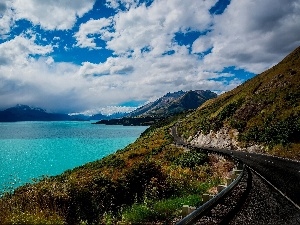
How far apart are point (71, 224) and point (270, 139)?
4636 cm

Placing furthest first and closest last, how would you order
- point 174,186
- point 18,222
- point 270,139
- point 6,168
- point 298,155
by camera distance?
point 6,168
point 270,139
point 298,155
point 174,186
point 18,222

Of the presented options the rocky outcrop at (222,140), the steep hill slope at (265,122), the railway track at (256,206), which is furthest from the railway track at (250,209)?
the rocky outcrop at (222,140)

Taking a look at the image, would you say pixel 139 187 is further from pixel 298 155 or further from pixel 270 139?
pixel 270 139

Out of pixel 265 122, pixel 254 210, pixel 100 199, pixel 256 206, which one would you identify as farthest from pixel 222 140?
pixel 254 210

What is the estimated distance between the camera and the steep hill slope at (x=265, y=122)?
1877 inches

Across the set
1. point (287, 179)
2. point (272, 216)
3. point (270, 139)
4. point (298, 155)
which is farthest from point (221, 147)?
point (272, 216)

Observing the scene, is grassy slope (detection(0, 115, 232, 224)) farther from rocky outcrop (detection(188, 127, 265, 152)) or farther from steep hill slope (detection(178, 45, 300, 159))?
rocky outcrop (detection(188, 127, 265, 152))

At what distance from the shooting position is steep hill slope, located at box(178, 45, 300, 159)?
156 ft

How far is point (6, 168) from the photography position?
8150cm

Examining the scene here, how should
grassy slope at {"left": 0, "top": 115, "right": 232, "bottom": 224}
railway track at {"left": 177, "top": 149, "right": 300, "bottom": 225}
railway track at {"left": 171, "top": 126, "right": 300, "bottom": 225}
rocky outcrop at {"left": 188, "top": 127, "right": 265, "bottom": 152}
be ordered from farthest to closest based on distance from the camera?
rocky outcrop at {"left": 188, "top": 127, "right": 265, "bottom": 152}, railway track at {"left": 171, "top": 126, "right": 300, "bottom": 225}, railway track at {"left": 177, "top": 149, "right": 300, "bottom": 225}, grassy slope at {"left": 0, "top": 115, "right": 232, "bottom": 224}

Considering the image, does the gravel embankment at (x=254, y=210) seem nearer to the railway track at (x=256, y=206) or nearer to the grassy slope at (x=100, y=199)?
the railway track at (x=256, y=206)

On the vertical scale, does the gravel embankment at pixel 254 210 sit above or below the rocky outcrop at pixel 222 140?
above

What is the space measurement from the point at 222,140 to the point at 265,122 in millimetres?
12037

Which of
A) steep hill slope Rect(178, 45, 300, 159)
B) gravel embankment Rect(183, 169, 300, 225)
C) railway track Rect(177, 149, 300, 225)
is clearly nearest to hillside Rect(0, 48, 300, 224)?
steep hill slope Rect(178, 45, 300, 159)
